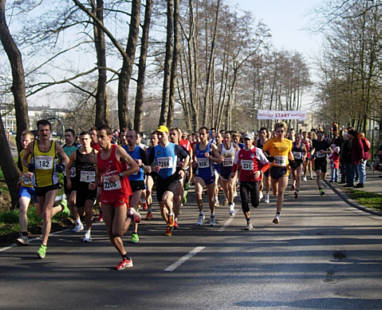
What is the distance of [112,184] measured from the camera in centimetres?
721

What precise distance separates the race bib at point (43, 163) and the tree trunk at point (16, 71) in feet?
20.9

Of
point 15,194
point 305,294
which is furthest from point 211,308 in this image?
point 15,194

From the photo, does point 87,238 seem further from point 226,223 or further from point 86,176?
point 226,223

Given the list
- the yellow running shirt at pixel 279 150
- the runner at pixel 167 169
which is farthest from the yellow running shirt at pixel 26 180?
the yellow running shirt at pixel 279 150

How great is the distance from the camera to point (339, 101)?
34094 mm

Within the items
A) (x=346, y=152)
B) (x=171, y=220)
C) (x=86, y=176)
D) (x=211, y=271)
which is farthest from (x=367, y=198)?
(x=211, y=271)

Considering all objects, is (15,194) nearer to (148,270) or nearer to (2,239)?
(2,239)

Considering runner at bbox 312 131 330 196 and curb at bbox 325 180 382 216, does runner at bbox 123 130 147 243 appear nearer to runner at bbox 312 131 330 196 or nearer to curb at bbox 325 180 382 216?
curb at bbox 325 180 382 216

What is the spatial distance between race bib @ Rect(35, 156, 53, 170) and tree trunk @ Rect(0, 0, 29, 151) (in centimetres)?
638

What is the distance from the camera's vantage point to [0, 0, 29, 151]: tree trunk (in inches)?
563

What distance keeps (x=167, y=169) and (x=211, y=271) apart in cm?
344

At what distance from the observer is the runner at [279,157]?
37.9 ft

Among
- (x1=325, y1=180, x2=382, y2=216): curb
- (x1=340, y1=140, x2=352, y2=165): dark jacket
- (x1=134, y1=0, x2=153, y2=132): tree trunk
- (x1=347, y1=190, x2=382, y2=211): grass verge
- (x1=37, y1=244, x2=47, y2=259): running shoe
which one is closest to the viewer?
(x1=37, y1=244, x2=47, y2=259): running shoe

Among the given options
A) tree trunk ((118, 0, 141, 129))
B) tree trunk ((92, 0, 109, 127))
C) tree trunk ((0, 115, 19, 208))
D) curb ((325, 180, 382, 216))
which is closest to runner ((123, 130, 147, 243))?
tree trunk ((0, 115, 19, 208))
